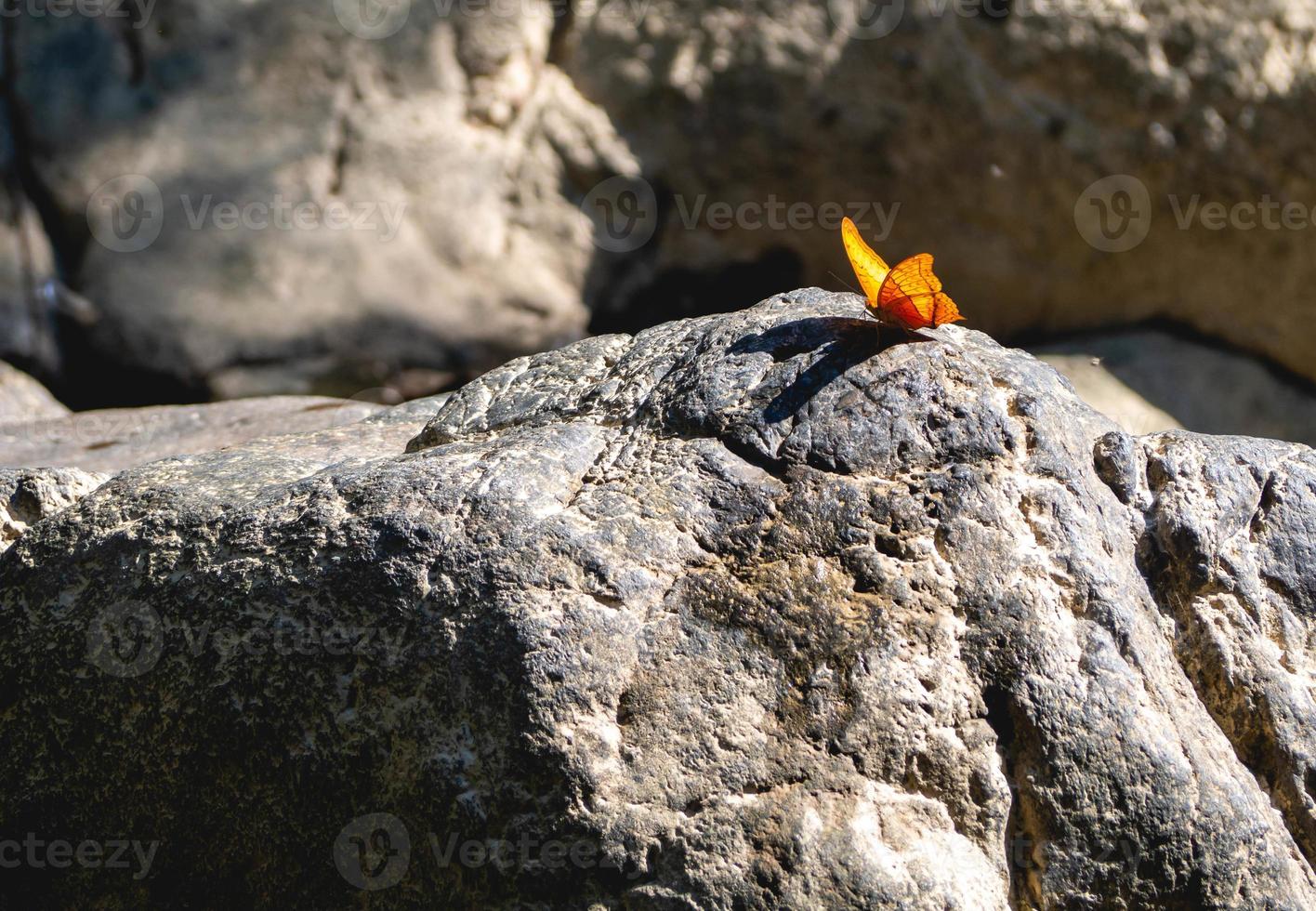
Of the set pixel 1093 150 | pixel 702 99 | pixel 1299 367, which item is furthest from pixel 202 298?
pixel 1299 367

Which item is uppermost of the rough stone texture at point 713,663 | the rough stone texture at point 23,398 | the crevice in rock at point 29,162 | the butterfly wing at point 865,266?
the crevice in rock at point 29,162

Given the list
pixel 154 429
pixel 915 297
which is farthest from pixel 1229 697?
pixel 154 429

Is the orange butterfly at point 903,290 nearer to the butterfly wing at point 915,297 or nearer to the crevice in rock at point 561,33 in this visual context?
the butterfly wing at point 915,297

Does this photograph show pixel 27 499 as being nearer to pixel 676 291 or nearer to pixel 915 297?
pixel 915 297

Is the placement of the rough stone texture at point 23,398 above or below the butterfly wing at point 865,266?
above

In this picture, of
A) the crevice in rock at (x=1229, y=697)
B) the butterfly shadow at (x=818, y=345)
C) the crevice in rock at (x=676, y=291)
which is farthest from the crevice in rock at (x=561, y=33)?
the crevice in rock at (x=1229, y=697)

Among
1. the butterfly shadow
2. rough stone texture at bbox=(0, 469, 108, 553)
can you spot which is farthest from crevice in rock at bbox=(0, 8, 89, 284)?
the butterfly shadow

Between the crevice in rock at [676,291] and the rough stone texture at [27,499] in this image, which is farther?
the crevice in rock at [676,291]
